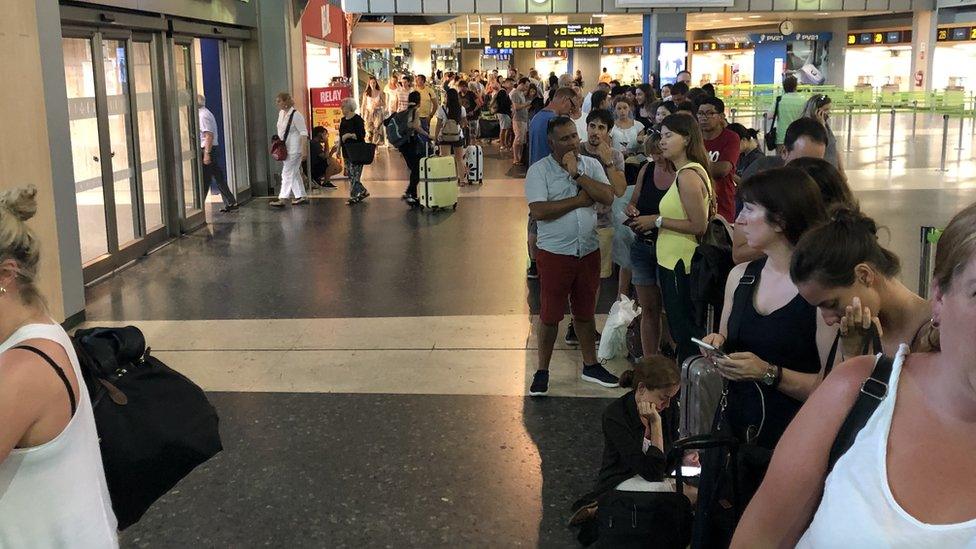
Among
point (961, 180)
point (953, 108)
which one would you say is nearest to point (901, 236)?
point (961, 180)

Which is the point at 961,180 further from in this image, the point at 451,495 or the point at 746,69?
the point at 746,69

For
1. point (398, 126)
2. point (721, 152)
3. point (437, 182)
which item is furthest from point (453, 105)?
point (721, 152)

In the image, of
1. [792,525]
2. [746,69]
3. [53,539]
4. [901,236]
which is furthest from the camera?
[746,69]

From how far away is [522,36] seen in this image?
111 feet

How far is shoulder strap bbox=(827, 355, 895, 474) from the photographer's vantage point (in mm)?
1486

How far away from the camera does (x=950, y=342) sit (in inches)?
55.2

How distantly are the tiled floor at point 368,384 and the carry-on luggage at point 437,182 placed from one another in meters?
1.28

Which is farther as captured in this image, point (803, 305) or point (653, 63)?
point (653, 63)

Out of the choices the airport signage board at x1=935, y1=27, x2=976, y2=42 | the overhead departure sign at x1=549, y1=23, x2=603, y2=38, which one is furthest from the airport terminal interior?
the airport signage board at x1=935, y1=27, x2=976, y2=42

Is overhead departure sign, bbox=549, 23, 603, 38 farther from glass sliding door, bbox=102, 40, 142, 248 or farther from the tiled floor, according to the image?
glass sliding door, bbox=102, 40, 142, 248

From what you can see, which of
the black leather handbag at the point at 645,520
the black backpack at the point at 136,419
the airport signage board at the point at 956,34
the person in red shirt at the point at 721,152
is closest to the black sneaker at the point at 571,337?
the person in red shirt at the point at 721,152

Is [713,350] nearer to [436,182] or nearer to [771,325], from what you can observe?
[771,325]

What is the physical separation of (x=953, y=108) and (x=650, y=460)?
62.7 feet

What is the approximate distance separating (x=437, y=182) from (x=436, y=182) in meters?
0.02
